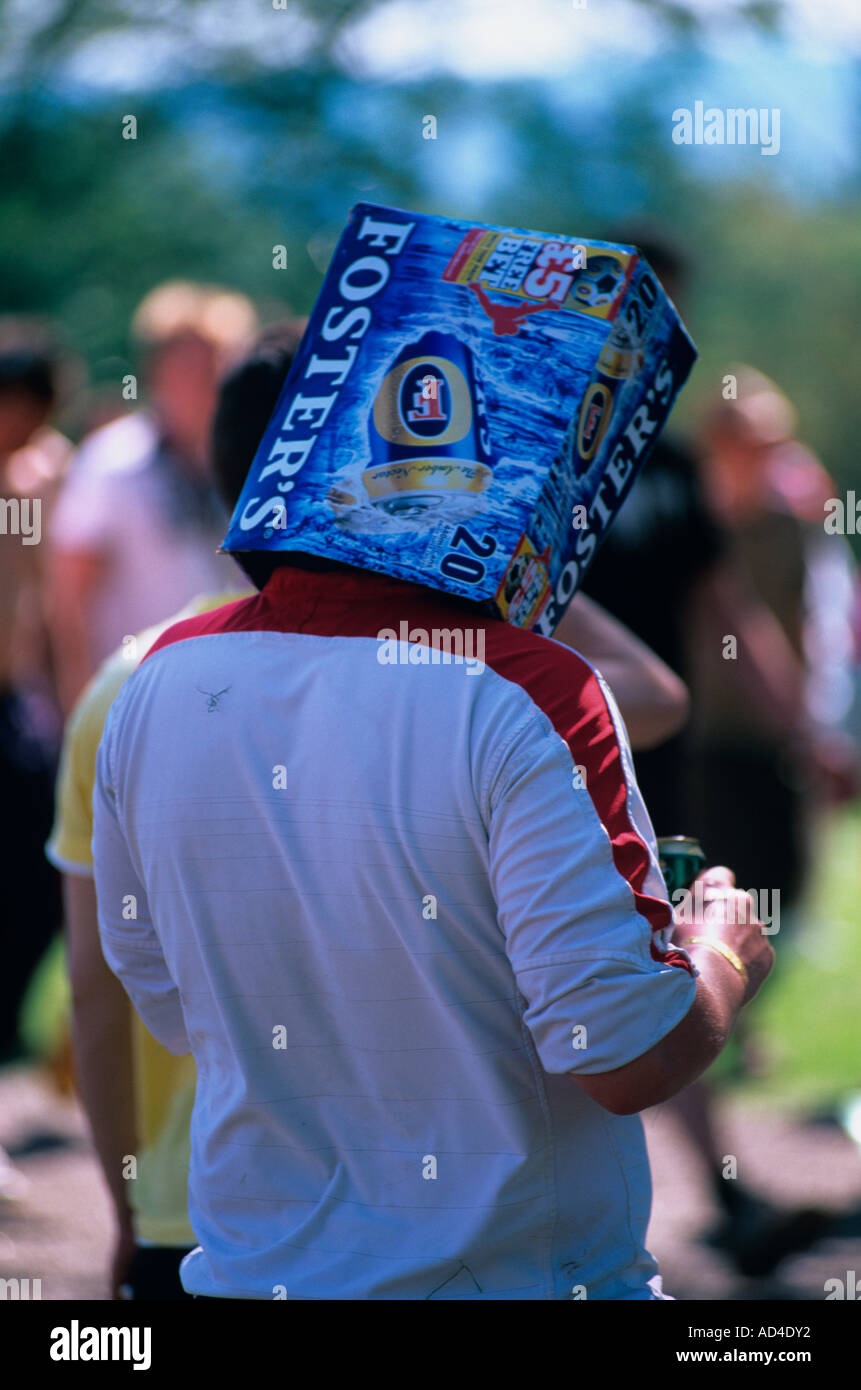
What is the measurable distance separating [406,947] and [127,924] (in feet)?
1.28

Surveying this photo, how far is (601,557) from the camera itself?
3412mm

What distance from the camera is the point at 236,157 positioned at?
1772cm

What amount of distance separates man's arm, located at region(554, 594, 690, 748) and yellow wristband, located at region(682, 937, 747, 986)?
55cm

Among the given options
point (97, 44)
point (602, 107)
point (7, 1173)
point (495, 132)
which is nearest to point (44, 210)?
point (97, 44)

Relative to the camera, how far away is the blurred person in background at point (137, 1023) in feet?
6.76

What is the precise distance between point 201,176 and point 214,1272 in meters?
17.5

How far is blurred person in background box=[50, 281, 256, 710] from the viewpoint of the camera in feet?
14.4

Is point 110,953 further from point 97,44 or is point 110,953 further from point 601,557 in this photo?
point 97,44
